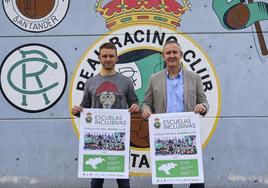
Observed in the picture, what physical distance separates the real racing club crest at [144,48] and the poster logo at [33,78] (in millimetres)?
216

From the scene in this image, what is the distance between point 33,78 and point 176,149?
1.85 m

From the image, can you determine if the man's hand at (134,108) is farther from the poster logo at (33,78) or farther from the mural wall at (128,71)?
the poster logo at (33,78)

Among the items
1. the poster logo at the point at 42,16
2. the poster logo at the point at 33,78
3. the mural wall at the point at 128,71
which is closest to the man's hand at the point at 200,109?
the mural wall at the point at 128,71

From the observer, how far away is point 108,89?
159 inches

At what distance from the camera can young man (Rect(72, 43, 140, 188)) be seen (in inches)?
158

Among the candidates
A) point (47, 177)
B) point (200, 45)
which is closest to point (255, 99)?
point (200, 45)

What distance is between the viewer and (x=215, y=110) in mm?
4793

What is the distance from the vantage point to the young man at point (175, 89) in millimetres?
3828

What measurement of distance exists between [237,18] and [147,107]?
157 centimetres

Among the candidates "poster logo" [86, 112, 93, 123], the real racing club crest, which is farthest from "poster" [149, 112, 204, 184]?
the real racing club crest

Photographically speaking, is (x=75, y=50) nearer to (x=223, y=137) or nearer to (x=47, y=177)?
(x=47, y=177)

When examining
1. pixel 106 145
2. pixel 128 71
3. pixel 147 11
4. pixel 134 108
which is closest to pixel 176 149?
pixel 134 108

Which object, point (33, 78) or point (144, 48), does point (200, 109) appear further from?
point (33, 78)

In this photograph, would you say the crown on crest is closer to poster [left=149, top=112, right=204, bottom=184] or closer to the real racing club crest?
the real racing club crest
